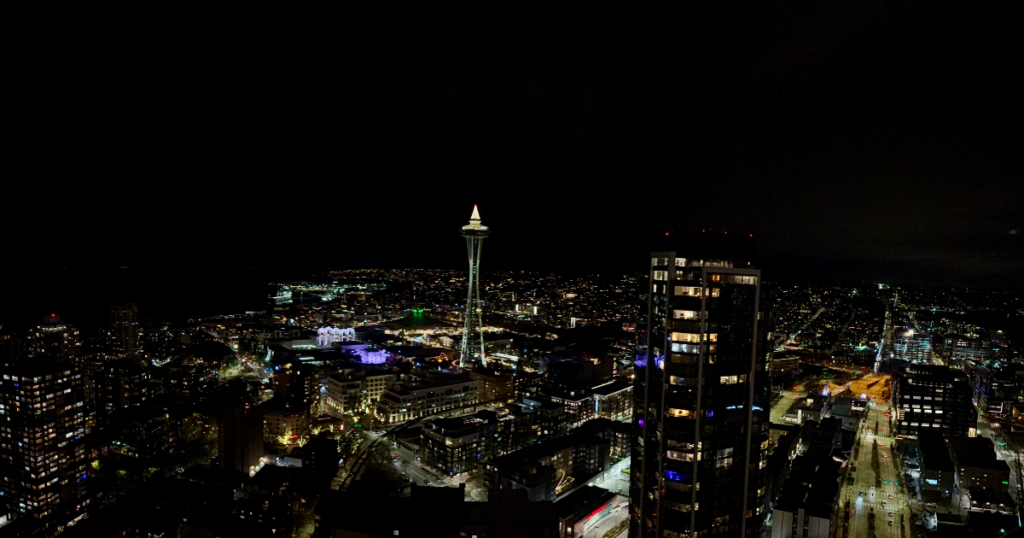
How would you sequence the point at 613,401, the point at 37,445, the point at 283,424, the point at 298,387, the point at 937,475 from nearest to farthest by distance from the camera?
the point at 37,445
the point at 937,475
the point at 283,424
the point at 298,387
the point at 613,401

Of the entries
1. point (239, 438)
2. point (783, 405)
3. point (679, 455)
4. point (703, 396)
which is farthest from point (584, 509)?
point (783, 405)

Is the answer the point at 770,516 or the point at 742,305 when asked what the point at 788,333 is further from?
the point at 742,305

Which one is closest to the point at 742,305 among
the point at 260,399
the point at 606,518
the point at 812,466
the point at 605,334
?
the point at 606,518

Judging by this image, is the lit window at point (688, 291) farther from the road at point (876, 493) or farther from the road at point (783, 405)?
the road at point (783, 405)

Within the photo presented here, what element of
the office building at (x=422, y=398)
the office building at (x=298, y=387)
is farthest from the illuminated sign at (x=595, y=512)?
the office building at (x=298, y=387)

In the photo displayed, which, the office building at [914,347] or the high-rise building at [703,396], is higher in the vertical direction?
the high-rise building at [703,396]

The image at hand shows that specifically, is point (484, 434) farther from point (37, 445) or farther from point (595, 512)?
point (37, 445)

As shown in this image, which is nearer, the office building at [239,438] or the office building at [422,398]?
the office building at [239,438]
